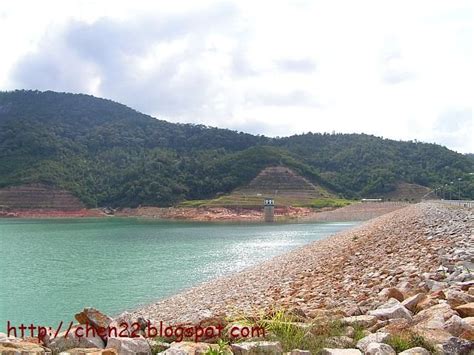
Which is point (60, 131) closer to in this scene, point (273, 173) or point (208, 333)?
point (273, 173)

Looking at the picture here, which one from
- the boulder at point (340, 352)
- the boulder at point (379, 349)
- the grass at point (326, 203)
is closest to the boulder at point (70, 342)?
the boulder at point (340, 352)

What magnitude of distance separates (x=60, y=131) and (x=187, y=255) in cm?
16445

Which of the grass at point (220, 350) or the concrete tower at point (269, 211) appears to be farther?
the concrete tower at point (269, 211)

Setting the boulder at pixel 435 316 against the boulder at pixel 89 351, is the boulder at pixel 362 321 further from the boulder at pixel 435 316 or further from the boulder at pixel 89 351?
the boulder at pixel 89 351

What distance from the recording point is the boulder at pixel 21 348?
6.21 meters

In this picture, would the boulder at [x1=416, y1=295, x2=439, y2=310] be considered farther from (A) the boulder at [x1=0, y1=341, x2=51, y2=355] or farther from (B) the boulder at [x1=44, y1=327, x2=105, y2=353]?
(A) the boulder at [x1=0, y1=341, x2=51, y2=355]

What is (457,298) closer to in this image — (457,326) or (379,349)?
(457,326)

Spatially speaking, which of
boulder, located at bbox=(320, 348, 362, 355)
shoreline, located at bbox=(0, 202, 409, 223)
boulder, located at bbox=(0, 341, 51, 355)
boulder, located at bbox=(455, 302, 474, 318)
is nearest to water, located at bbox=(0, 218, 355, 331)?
boulder, located at bbox=(0, 341, 51, 355)

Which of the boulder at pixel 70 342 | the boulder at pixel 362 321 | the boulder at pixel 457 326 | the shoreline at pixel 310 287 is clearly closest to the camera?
the boulder at pixel 457 326

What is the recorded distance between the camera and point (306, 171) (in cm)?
14938

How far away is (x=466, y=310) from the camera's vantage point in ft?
23.4

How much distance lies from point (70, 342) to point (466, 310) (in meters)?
5.87

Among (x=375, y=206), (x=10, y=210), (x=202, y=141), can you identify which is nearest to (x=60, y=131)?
(x=202, y=141)

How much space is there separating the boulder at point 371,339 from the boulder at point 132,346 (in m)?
2.82
